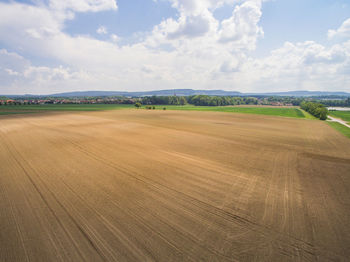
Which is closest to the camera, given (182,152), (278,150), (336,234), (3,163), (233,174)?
(336,234)

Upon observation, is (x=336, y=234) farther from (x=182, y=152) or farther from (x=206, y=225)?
(x=182, y=152)

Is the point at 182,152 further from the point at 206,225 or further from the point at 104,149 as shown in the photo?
the point at 206,225

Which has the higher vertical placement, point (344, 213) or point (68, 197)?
point (68, 197)

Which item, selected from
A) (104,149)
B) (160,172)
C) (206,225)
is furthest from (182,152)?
(206,225)

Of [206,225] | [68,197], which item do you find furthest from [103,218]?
[206,225]

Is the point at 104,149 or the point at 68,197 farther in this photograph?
the point at 104,149

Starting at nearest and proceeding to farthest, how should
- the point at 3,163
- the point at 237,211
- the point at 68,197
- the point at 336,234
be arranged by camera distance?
the point at 336,234 < the point at 237,211 < the point at 68,197 < the point at 3,163
